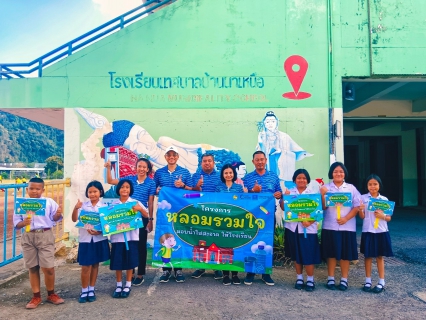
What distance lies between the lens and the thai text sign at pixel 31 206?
12.6 ft

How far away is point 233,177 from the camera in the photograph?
4.67 metres

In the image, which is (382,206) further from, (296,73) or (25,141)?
(25,141)

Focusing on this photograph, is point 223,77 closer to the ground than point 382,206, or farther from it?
farther from it

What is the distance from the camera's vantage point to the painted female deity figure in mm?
6012

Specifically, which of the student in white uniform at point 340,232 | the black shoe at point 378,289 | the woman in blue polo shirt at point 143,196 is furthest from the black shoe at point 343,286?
the woman in blue polo shirt at point 143,196

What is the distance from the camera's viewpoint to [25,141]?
102 m

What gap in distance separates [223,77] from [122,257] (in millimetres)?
3594

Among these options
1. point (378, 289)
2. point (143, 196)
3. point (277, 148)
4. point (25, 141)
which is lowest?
point (378, 289)

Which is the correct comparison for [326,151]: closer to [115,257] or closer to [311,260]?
[311,260]

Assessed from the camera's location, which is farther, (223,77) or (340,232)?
(223,77)

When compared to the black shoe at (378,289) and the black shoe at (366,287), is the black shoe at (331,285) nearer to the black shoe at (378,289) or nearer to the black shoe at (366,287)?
the black shoe at (366,287)

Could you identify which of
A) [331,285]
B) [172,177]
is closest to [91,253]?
[172,177]

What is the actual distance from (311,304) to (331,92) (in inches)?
146

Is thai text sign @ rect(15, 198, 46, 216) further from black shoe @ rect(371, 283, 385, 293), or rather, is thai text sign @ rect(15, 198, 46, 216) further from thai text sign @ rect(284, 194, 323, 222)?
black shoe @ rect(371, 283, 385, 293)
